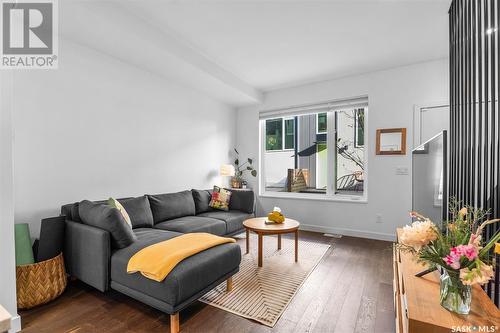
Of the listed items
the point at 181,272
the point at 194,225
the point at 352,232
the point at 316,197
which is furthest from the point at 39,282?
the point at 352,232

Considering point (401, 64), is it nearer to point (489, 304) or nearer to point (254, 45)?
point (254, 45)

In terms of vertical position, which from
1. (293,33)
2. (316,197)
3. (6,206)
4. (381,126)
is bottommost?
(316,197)

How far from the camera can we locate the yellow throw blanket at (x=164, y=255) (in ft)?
5.49

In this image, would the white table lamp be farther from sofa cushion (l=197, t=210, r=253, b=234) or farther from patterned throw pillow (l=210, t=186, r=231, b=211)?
sofa cushion (l=197, t=210, r=253, b=234)

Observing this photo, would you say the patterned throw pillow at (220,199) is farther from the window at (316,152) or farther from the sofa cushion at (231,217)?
the window at (316,152)

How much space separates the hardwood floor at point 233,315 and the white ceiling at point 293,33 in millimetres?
2552

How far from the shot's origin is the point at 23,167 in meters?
2.23

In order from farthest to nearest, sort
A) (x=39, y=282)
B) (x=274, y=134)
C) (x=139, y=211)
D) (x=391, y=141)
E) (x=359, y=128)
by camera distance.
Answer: (x=274, y=134), (x=359, y=128), (x=391, y=141), (x=139, y=211), (x=39, y=282)

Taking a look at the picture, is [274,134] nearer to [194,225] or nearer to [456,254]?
[194,225]

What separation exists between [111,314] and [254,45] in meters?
3.13

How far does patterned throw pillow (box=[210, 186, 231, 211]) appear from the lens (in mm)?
3869

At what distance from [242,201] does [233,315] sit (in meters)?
2.14

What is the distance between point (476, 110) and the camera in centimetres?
158

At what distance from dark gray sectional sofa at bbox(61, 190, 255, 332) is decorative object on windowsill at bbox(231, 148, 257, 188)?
6.11 ft
